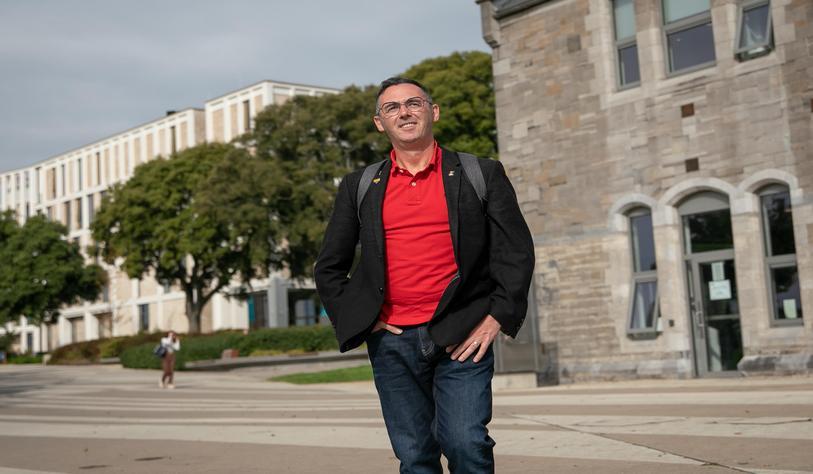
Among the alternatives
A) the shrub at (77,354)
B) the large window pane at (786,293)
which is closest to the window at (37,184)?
the shrub at (77,354)

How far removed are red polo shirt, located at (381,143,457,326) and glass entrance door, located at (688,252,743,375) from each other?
593 inches

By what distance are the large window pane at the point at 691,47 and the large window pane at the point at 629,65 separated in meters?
0.71

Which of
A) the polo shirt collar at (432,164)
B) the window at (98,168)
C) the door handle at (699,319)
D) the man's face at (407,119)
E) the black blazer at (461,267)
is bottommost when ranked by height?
the door handle at (699,319)

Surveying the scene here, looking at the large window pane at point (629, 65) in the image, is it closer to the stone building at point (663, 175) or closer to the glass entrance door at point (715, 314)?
the stone building at point (663, 175)

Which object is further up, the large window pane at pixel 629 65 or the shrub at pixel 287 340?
the large window pane at pixel 629 65

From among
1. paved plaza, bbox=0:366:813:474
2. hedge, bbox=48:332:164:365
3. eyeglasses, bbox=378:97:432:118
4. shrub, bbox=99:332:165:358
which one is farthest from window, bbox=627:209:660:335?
hedge, bbox=48:332:164:365

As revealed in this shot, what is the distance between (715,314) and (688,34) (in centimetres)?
533

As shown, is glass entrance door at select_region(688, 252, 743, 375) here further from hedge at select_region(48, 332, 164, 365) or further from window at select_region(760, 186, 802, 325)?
hedge at select_region(48, 332, 164, 365)

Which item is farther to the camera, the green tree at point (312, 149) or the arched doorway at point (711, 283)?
the green tree at point (312, 149)

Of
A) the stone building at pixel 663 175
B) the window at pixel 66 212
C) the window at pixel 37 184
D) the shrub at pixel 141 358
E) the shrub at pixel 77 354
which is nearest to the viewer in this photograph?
the stone building at pixel 663 175

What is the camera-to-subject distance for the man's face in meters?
4.00

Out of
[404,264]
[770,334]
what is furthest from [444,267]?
[770,334]

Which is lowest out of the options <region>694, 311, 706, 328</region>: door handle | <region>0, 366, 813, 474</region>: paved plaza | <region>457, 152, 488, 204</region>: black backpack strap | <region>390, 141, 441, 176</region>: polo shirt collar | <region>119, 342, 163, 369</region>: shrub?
<region>0, 366, 813, 474</region>: paved plaza

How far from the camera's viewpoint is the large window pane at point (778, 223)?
17.1 metres
